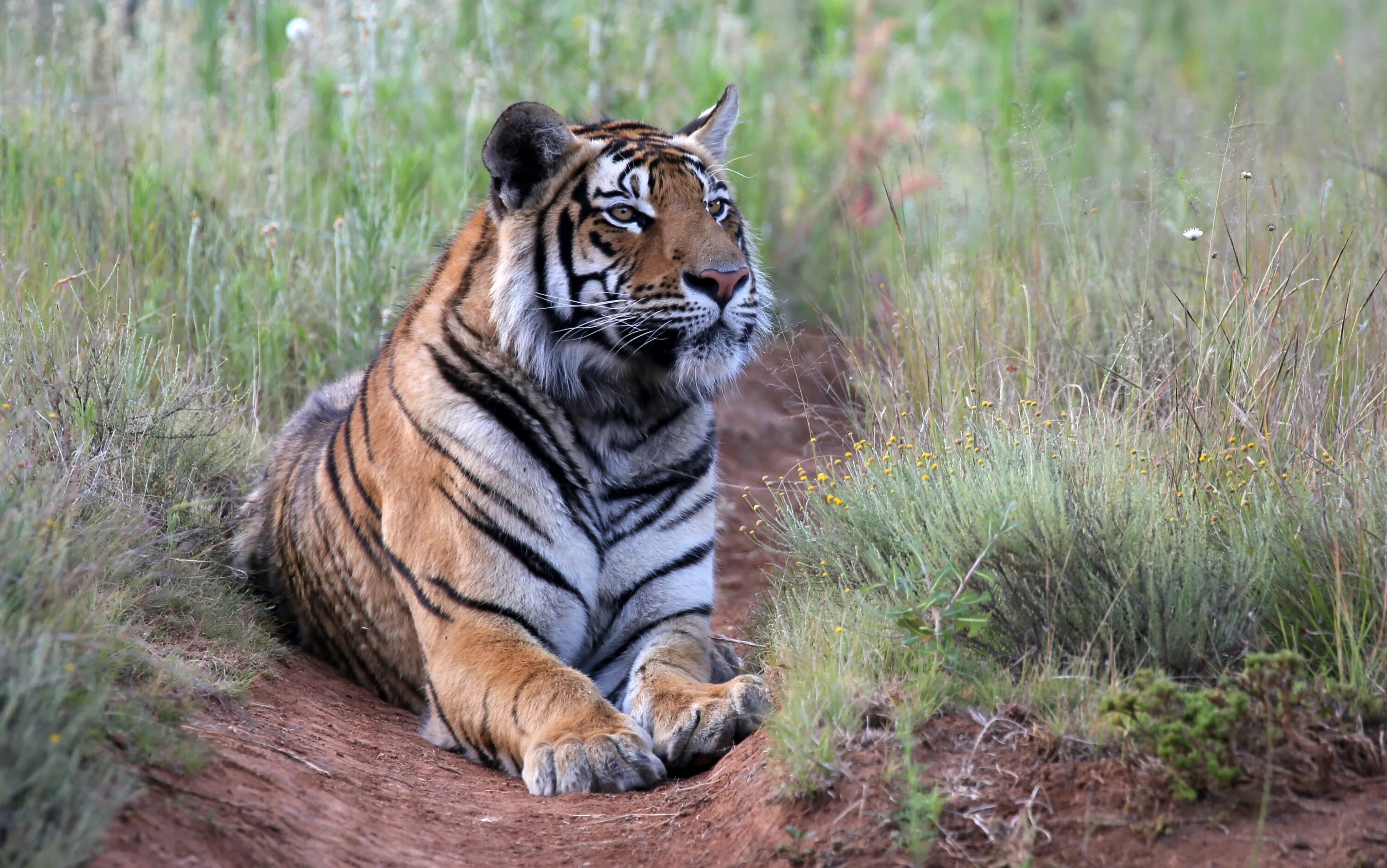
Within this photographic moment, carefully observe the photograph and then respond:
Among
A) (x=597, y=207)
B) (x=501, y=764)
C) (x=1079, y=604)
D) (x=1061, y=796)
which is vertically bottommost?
(x=501, y=764)

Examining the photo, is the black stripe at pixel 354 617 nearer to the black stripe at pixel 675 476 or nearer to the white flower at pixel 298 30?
the black stripe at pixel 675 476

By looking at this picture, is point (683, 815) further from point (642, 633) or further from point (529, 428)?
point (529, 428)

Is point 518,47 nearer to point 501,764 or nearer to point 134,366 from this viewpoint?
point 134,366

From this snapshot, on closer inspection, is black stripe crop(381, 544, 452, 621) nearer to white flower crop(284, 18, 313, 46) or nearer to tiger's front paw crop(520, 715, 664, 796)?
tiger's front paw crop(520, 715, 664, 796)

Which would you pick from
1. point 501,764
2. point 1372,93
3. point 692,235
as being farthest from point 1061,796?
point 1372,93

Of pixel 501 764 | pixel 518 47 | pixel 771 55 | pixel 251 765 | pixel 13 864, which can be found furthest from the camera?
pixel 771 55

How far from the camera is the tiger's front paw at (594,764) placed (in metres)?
3.33

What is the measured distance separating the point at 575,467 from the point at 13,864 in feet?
6.55

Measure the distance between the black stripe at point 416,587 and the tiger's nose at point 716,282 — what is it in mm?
1195

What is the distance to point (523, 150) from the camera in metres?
4.00

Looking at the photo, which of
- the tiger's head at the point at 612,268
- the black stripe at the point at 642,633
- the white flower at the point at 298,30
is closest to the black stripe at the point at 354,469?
the tiger's head at the point at 612,268

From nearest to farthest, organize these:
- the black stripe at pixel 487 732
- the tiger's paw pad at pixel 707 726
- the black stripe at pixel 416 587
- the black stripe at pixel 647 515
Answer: the tiger's paw pad at pixel 707 726 < the black stripe at pixel 487 732 < the black stripe at pixel 416 587 < the black stripe at pixel 647 515

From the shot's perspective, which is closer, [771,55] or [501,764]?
[501,764]

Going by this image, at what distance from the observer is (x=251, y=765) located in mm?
3053
